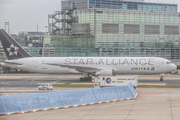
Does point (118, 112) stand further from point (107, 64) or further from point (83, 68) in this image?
point (107, 64)

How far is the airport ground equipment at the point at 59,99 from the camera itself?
25.6 m

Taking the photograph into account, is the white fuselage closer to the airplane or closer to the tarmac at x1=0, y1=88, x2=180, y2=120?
the airplane

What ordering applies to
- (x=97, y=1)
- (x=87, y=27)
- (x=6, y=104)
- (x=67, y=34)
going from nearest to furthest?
(x=6, y=104)
(x=87, y=27)
(x=67, y=34)
(x=97, y=1)

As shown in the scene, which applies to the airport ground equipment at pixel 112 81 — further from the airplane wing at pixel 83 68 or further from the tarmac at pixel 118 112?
the airplane wing at pixel 83 68

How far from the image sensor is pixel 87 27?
85812 millimetres

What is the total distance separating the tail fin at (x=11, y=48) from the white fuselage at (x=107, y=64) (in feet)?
3.72

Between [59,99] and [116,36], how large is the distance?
59748 millimetres

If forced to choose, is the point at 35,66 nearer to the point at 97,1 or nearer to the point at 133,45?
the point at 133,45

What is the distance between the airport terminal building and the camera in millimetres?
85750

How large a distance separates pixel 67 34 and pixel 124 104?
6500 cm

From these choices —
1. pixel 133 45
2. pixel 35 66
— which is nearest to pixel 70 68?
pixel 35 66

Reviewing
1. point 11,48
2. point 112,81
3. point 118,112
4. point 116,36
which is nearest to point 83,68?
point 112,81

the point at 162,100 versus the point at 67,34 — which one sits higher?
the point at 67,34

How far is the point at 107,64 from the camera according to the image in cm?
5512
